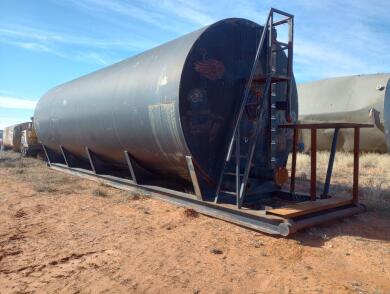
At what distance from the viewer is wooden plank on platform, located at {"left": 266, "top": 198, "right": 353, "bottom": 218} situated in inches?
184

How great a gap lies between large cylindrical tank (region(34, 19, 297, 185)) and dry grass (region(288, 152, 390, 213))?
5.70ft

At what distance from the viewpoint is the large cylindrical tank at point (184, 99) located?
540 cm

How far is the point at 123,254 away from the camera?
167 inches

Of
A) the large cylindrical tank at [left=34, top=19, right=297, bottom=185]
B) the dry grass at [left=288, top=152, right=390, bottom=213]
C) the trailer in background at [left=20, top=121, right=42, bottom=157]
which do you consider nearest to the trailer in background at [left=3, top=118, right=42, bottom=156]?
the trailer in background at [left=20, top=121, right=42, bottom=157]

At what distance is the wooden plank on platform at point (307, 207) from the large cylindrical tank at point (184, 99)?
3.64 ft

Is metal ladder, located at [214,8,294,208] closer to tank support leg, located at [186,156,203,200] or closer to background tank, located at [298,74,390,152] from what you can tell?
tank support leg, located at [186,156,203,200]

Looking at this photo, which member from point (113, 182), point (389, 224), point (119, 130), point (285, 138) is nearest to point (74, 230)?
point (119, 130)

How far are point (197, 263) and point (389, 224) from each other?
2.99 meters

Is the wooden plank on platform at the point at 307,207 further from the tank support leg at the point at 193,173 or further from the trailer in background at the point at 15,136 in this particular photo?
the trailer in background at the point at 15,136

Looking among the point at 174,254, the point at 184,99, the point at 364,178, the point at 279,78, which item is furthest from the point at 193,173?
the point at 364,178

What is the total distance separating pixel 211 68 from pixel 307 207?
2.26 metres

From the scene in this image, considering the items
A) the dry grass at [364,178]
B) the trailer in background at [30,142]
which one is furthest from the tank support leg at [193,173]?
the trailer in background at [30,142]

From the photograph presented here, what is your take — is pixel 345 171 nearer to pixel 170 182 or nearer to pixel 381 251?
pixel 170 182

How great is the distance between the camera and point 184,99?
5332 millimetres
